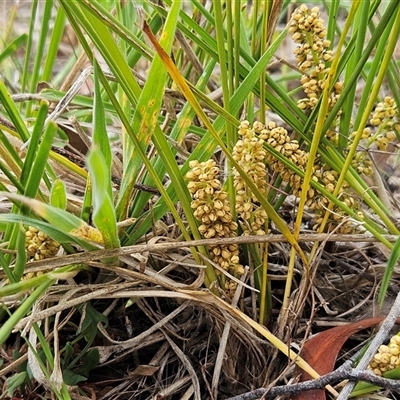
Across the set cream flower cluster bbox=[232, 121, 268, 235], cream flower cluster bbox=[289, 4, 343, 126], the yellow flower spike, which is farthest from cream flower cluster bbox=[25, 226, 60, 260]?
cream flower cluster bbox=[289, 4, 343, 126]

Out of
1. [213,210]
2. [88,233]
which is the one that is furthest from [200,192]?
[88,233]

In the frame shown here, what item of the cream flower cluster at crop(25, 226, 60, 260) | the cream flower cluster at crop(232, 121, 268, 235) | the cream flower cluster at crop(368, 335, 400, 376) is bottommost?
the cream flower cluster at crop(368, 335, 400, 376)

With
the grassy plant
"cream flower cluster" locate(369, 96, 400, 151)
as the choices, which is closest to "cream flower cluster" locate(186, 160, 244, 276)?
the grassy plant

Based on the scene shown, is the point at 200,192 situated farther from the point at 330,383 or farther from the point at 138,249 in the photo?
the point at 330,383

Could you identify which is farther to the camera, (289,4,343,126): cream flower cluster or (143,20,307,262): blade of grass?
(289,4,343,126): cream flower cluster

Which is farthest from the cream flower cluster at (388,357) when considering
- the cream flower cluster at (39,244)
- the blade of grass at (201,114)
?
the cream flower cluster at (39,244)

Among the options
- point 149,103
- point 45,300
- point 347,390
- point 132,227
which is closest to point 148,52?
point 149,103

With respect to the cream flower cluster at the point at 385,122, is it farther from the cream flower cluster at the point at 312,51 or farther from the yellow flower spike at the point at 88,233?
the yellow flower spike at the point at 88,233

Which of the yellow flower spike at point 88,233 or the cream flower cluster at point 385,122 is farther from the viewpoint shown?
the cream flower cluster at point 385,122

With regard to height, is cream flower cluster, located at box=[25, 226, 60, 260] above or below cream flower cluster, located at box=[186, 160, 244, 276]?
below

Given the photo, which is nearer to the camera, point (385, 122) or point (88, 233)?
point (88, 233)

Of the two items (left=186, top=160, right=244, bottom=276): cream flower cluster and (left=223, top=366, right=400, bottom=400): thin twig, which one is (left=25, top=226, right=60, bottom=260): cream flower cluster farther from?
(left=223, top=366, right=400, bottom=400): thin twig
